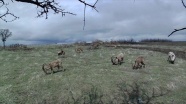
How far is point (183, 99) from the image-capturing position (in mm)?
26703

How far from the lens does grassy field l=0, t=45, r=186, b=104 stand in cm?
2702

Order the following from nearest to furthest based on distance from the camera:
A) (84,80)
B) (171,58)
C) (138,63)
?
(84,80) < (138,63) < (171,58)

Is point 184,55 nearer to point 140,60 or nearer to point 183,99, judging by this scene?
point 140,60

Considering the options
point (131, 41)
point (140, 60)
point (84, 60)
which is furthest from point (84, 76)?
point (131, 41)

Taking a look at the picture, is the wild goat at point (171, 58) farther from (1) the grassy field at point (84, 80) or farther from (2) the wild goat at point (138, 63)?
(2) the wild goat at point (138, 63)

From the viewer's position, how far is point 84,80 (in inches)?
1177

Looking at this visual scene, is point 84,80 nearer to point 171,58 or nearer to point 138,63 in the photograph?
point 138,63

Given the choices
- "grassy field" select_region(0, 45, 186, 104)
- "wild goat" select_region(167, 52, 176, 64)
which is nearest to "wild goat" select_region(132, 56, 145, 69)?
"grassy field" select_region(0, 45, 186, 104)

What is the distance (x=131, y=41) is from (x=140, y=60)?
2959 cm

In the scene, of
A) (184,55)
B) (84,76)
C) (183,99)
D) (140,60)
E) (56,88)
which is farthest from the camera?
(184,55)

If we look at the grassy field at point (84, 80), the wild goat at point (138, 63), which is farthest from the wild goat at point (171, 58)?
the wild goat at point (138, 63)

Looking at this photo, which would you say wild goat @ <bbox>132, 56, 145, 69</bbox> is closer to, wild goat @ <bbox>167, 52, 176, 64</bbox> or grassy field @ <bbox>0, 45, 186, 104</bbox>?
grassy field @ <bbox>0, 45, 186, 104</bbox>

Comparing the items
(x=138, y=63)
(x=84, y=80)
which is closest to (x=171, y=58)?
(x=138, y=63)

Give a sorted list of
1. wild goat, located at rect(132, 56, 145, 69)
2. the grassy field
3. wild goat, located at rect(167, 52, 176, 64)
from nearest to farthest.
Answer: the grassy field → wild goat, located at rect(132, 56, 145, 69) → wild goat, located at rect(167, 52, 176, 64)
